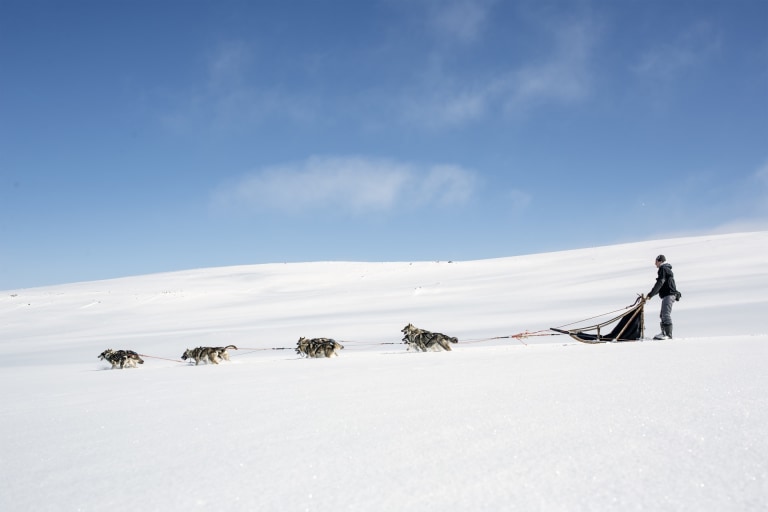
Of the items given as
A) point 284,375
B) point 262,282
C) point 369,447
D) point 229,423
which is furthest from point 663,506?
point 262,282

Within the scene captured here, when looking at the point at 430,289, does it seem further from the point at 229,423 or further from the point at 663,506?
the point at 663,506

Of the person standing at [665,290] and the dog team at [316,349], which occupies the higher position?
the person standing at [665,290]

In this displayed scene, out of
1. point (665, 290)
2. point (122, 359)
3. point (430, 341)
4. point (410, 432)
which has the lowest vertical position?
point (410, 432)

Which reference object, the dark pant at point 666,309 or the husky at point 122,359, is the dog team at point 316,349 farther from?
the dark pant at point 666,309

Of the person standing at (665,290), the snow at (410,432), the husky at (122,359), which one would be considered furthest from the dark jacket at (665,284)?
the husky at (122,359)

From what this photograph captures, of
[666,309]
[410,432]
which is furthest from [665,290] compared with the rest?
[410,432]

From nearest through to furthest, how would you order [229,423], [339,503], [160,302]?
1. [339,503]
2. [229,423]
3. [160,302]

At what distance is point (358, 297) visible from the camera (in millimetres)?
18766

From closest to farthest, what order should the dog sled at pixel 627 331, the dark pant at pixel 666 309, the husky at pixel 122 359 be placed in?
the dark pant at pixel 666 309 → the dog sled at pixel 627 331 → the husky at pixel 122 359

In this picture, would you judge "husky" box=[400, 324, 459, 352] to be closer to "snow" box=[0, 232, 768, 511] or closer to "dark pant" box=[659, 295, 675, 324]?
"snow" box=[0, 232, 768, 511]

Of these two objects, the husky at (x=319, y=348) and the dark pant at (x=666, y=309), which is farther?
the husky at (x=319, y=348)

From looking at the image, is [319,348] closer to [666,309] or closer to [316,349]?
[316,349]

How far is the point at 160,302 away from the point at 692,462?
70.1 ft

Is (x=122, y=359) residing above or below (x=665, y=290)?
below
